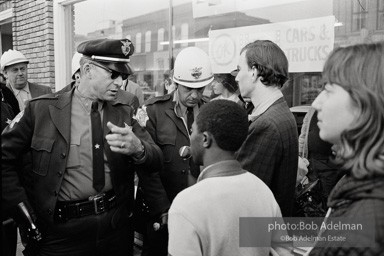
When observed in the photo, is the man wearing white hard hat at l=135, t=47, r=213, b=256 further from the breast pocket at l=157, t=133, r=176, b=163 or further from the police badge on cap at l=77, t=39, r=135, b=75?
the police badge on cap at l=77, t=39, r=135, b=75

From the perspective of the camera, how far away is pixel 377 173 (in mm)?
1211

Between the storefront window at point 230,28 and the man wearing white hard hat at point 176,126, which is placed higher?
the storefront window at point 230,28

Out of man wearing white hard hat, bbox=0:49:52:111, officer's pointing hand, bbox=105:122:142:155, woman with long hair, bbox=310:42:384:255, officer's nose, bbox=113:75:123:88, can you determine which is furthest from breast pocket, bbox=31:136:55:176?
man wearing white hard hat, bbox=0:49:52:111

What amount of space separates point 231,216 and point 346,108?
1.98ft

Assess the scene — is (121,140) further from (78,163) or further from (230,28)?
(230,28)

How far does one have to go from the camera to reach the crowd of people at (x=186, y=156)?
1282 millimetres

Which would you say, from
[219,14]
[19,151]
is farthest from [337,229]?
[219,14]

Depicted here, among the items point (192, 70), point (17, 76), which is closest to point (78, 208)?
point (192, 70)

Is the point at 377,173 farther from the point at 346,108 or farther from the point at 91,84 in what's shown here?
the point at 91,84

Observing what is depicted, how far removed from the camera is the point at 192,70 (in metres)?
3.11

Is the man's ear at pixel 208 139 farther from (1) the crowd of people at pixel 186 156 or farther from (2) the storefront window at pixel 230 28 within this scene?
(2) the storefront window at pixel 230 28

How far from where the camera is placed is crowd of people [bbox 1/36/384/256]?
1282 millimetres

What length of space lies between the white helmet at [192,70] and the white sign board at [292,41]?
126 centimetres

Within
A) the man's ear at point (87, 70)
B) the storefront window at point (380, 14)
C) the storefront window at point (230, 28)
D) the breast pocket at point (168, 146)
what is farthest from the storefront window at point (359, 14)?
the man's ear at point (87, 70)
